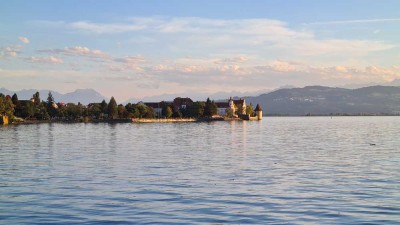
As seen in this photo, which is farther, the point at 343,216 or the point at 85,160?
the point at 85,160

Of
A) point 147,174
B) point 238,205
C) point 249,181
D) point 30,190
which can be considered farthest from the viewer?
point 147,174

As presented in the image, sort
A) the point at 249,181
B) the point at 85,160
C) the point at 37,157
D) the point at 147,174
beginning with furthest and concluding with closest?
1. the point at 37,157
2. the point at 85,160
3. the point at 147,174
4. the point at 249,181

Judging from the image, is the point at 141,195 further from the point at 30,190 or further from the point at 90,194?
the point at 30,190

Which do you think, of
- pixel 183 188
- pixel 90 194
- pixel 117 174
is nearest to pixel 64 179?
pixel 117 174

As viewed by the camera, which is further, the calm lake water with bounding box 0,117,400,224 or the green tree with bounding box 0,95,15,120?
the green tree with bounding box 0,95,15,120

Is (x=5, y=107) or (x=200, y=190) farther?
(x=5, y=107)

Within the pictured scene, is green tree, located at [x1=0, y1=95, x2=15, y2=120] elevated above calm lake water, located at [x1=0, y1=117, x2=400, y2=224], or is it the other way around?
green tree, located at [x1=0, y1=95, x2=15, y2=120]

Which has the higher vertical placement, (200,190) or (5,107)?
(5,107)

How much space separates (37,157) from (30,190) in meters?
20.5

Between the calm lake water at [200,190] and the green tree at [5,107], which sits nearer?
the calm lake water at [200,190]

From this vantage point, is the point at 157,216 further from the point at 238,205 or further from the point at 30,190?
the point at 30,190

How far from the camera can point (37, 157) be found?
48156 millimetres

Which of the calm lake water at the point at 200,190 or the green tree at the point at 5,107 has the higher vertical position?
the green tree at the point at 5,107

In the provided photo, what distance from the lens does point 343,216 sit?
21906 millimetres
